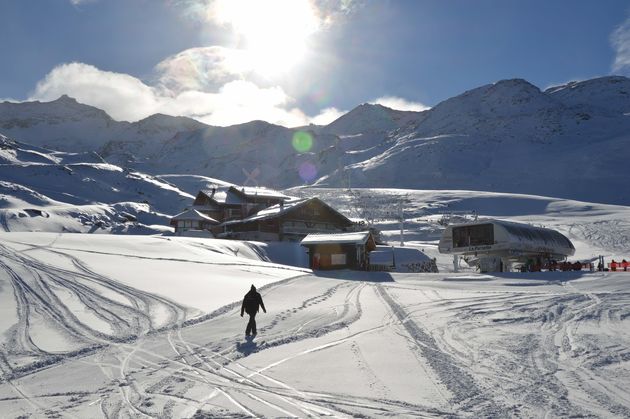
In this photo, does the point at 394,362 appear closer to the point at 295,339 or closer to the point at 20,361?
the point at 295,339

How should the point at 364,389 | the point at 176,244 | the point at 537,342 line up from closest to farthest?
the point at 364,389, the point at 537,342, the point at 176,244

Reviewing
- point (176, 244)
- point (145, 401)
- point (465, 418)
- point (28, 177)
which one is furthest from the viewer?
point (28, 177)

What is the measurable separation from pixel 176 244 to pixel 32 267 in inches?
641

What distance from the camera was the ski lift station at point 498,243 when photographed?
4309cm

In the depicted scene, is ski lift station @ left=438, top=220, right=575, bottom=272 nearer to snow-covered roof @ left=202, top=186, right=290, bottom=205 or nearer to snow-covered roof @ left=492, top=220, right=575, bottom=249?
snow-covered roof @ left=492, top=220, right=575, bottom=249

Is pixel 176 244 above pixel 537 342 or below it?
above

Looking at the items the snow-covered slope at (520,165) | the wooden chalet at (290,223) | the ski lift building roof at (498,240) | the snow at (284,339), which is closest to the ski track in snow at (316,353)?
the snow at (284,339)

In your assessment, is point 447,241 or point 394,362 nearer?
point 394,362

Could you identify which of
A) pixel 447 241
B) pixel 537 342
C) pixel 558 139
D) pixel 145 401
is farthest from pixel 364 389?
pixel 558 139

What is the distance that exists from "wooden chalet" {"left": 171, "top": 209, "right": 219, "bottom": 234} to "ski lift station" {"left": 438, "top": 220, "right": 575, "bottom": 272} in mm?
35566

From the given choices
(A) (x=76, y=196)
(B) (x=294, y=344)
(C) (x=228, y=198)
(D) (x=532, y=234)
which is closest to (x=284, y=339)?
(B) (x=294, y=344)

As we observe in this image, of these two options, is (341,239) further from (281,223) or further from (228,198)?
(228,198)

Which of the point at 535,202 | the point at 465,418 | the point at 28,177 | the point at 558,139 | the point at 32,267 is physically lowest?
the point at 465,418

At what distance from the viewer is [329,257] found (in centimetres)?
4175
